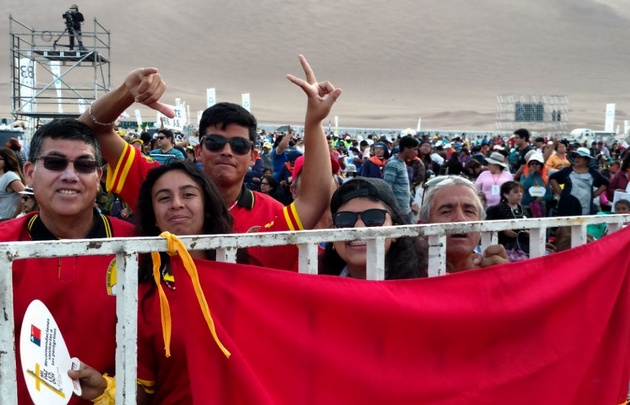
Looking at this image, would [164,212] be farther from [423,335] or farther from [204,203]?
[423,335]

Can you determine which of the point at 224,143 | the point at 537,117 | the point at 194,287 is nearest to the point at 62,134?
the point at 224,143

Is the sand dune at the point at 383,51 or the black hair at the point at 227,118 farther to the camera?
the sand dune at the point at 383,51

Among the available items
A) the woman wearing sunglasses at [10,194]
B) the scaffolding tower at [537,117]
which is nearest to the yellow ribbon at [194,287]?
the woman wearing sunglasses at [10,194]

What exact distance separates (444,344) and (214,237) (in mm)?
854

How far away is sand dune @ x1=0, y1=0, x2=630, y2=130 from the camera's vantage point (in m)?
71.1

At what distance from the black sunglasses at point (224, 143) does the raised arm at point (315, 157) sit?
301 mm

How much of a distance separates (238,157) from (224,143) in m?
0.09

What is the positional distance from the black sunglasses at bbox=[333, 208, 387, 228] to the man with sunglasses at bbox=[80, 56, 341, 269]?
0.27m

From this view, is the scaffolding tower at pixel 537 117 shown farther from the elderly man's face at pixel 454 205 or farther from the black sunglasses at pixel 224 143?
the black sunglasses at pixel 224 143

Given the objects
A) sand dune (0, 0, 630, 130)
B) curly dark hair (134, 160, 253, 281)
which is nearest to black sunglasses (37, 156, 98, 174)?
curly dark hair (134, 160, 253, 281)

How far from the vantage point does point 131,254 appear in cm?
187

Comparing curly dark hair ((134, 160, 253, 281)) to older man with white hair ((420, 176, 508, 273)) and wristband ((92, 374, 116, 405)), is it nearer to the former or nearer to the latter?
wristband ((92, 374, 116, 405))

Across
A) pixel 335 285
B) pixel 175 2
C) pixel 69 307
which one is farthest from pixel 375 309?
pixel 175 2

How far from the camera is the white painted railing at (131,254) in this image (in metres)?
1.68
